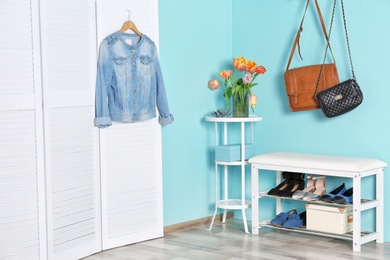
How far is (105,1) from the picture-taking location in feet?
13.8

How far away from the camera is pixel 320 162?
424cm

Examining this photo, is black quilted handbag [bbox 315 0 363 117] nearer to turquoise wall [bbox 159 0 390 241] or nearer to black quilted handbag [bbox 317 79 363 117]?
black quilted handbag [bbox 317 79 363 117]

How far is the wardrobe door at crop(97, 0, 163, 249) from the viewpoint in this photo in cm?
425

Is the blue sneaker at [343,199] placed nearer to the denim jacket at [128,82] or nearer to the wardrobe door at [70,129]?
the denim jacket at [128,82]

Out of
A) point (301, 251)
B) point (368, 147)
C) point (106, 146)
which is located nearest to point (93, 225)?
point (106, 146)

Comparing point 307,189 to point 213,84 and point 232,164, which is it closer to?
point 232,164

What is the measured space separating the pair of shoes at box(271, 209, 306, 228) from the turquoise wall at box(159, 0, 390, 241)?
0.20 metres

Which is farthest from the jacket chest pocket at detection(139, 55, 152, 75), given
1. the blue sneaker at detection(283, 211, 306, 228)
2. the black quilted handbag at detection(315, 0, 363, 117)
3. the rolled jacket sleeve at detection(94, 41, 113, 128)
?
the blue sneaker at detection(283, 211, 306, 228)

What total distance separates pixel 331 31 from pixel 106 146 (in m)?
1.66

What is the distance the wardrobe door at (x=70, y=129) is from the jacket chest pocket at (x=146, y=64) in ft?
1.17

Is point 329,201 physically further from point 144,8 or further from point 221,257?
point 144,8

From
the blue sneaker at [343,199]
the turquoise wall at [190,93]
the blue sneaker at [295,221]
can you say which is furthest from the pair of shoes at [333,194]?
the turquoise wall at [190,93]

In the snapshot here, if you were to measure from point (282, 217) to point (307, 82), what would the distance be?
2.98 ft

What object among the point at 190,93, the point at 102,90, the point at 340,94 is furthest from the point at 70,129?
the point at 340,94
